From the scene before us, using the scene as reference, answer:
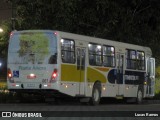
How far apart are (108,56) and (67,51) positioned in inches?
161

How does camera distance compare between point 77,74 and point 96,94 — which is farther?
point 96,94

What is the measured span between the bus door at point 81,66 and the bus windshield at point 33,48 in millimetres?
1646

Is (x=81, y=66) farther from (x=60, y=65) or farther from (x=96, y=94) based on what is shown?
(x=96, y=94)

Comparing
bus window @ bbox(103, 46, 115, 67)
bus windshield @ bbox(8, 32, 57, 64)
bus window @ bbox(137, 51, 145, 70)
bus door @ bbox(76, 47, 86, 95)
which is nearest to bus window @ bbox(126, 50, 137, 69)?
bus window @ bbox(137, 51, 145, 70)

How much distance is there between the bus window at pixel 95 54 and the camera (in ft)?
92.8

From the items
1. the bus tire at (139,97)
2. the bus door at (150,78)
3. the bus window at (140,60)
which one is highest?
the bus window at (140,60)

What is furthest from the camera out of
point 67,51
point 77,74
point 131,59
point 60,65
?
point 131,59

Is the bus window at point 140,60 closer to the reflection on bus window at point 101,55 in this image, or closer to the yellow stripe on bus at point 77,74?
the reflection on bus window at point 101,55

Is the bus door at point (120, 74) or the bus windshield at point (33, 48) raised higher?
the bus windshield at point (33, 48)

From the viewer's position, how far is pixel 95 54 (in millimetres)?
28719

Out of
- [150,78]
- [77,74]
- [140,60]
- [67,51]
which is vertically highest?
[67,51]

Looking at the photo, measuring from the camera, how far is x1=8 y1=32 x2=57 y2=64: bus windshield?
1023 inches

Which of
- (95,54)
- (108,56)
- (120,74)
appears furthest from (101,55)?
(120,74)

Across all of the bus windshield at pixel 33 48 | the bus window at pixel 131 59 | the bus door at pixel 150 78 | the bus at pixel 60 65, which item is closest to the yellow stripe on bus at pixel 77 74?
the bus at pixel 60 65
